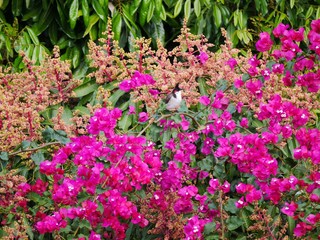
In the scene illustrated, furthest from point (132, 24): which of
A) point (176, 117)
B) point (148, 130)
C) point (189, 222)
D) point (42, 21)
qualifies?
point (189, 222)

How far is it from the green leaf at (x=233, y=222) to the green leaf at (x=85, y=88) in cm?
117

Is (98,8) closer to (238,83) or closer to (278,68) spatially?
(238,83)

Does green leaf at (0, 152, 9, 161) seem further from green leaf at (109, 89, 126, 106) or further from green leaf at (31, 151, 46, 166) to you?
green leaf at (109, 89, 126, 106)

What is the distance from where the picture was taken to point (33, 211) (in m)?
2.76

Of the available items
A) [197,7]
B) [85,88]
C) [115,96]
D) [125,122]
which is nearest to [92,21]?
[197,7]

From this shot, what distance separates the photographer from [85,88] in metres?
3.62

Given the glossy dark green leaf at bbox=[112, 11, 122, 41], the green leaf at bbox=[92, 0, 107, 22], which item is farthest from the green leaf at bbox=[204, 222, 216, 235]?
the green leaf at bbox=[92, 0, 107, 22]

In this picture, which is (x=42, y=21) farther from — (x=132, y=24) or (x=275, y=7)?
(x=275, y=7)

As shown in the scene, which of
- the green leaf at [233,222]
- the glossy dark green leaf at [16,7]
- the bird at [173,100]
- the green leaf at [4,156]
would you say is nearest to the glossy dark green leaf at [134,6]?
the glossy dark green leaf at [16,7]

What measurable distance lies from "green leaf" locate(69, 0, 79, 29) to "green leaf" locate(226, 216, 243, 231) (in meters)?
1.79

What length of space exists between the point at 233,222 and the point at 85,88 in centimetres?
123

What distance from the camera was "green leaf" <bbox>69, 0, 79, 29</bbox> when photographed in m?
4.11

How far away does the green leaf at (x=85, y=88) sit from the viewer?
3601 mm

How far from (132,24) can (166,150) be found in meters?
1.46
